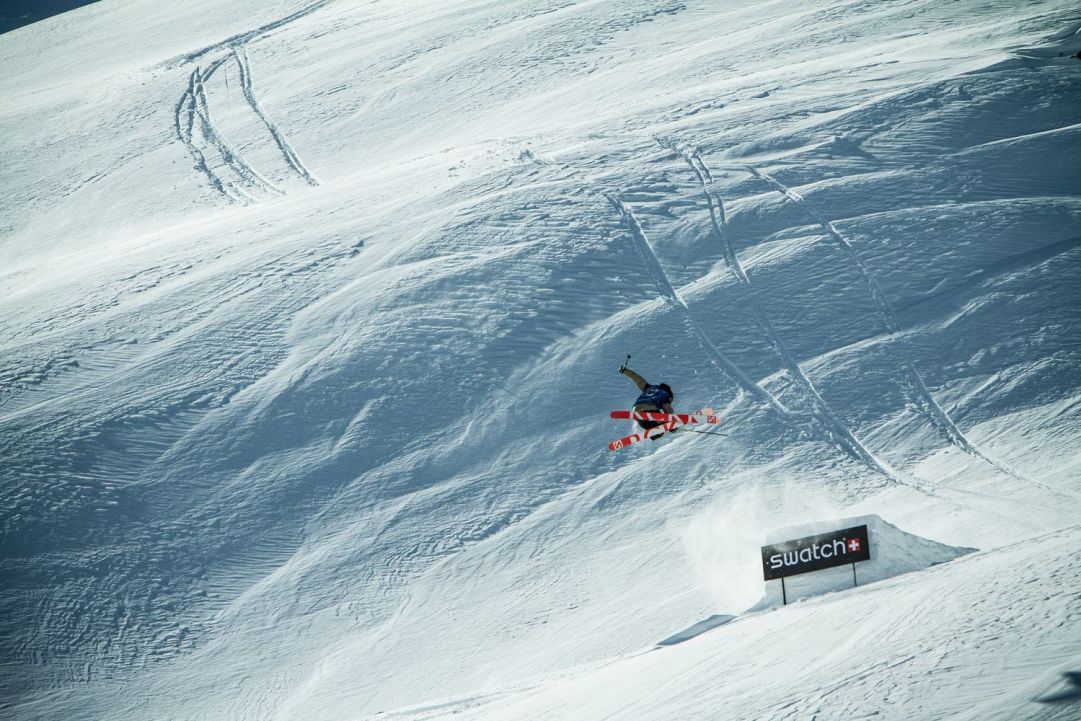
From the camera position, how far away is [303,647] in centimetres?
2033

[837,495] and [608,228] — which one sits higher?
[608,228]

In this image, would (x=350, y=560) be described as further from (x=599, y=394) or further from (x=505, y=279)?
(x=505, y=279)

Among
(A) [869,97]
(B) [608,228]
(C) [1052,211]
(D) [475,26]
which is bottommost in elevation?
(C) [1052,211]

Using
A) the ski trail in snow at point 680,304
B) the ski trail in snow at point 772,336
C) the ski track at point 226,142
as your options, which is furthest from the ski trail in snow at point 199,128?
the ski trail in snow at point 772,336

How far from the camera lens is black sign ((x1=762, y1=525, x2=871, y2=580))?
1773cm

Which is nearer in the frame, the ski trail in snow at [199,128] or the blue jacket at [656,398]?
the blue jacket at [656,398]

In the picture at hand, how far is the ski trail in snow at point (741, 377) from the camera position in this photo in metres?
22.5

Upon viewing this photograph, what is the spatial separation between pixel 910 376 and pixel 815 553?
28.5ft

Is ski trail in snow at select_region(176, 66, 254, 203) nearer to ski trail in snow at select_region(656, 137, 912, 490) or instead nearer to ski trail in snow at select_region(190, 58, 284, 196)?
ski trail in snow at select_region(190, 58, 284, 196)


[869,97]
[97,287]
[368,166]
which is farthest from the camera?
[368,166]

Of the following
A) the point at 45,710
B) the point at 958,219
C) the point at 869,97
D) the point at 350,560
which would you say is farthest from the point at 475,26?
the point at 45,710

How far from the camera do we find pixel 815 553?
58.3 feet

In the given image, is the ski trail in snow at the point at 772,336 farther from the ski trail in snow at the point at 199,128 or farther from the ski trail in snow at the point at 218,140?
the ski trail in snow at the point at 199,128

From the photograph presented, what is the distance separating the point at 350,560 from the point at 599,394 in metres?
7.26
